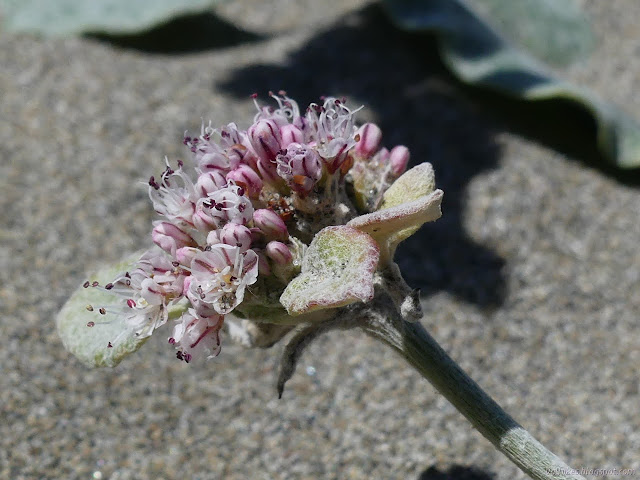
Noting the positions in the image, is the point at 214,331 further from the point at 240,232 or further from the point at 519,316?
the point at 519,316

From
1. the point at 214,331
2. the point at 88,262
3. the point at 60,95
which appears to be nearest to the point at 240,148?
the point at 214,331

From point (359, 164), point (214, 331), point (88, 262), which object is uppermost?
point (359, 164)

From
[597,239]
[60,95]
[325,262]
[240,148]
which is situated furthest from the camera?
[60,95]

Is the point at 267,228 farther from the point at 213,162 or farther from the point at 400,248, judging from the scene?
the point at 400,248

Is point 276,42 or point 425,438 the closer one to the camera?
point 425,438

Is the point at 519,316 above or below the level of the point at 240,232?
below

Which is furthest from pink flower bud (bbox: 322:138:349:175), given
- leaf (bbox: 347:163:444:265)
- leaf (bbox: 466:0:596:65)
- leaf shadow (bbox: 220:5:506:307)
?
leaf (bbox: 466:0:596:65)

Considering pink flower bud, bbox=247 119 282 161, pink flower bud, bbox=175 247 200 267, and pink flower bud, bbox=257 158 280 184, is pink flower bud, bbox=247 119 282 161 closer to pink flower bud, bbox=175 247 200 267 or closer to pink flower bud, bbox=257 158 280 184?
pink flower bud, bbox=257 158 280 184

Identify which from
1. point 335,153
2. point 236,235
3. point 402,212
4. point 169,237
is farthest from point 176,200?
point 402,212
